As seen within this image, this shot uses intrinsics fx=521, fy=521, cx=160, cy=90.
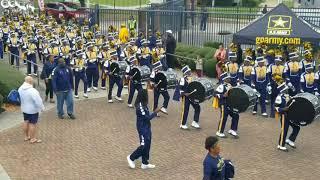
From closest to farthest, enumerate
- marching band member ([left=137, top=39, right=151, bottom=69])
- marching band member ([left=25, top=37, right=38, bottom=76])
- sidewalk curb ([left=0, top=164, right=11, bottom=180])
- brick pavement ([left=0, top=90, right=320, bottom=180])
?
sidewalk curb ([left=0, top=164, right=11, bottom=180]) → brick pavement ([left=0, top=90, right=320, bottom=180]) → marching band member ([left=137, top=39, right=151, bottom=69]) → marching band member ([left=25, top=37, right=38, bottom=76])

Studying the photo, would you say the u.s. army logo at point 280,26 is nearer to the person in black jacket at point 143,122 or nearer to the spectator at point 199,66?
the spectator at point 199,66

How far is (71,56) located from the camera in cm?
1970

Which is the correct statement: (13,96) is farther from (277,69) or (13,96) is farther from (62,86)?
(277,69)

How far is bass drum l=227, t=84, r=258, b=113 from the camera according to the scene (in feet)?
43.4

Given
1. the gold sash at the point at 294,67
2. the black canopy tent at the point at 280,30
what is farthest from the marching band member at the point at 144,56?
the gold sash at the point at 294,67

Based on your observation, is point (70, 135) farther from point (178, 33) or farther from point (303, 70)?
point (178, 33)

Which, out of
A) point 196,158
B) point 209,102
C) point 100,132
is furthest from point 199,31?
point 196,158

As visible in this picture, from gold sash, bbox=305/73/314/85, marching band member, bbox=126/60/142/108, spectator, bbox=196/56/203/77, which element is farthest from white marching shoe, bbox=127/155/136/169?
spectator, bbox=196/56/203/77

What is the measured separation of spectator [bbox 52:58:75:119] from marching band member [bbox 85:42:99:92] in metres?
2.49

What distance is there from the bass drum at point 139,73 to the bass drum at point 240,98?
12.3 ft

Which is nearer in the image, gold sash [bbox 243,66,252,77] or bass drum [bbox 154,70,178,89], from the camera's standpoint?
bass drum [bbox 154,70,178,89]

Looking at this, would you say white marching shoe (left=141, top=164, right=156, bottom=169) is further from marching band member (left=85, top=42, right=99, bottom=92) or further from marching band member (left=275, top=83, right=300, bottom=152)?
marching band member (left=85, top=42, right=99, bottom=92)

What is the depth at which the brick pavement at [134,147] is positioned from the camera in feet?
37.1

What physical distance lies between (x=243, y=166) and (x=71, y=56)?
10.0m
